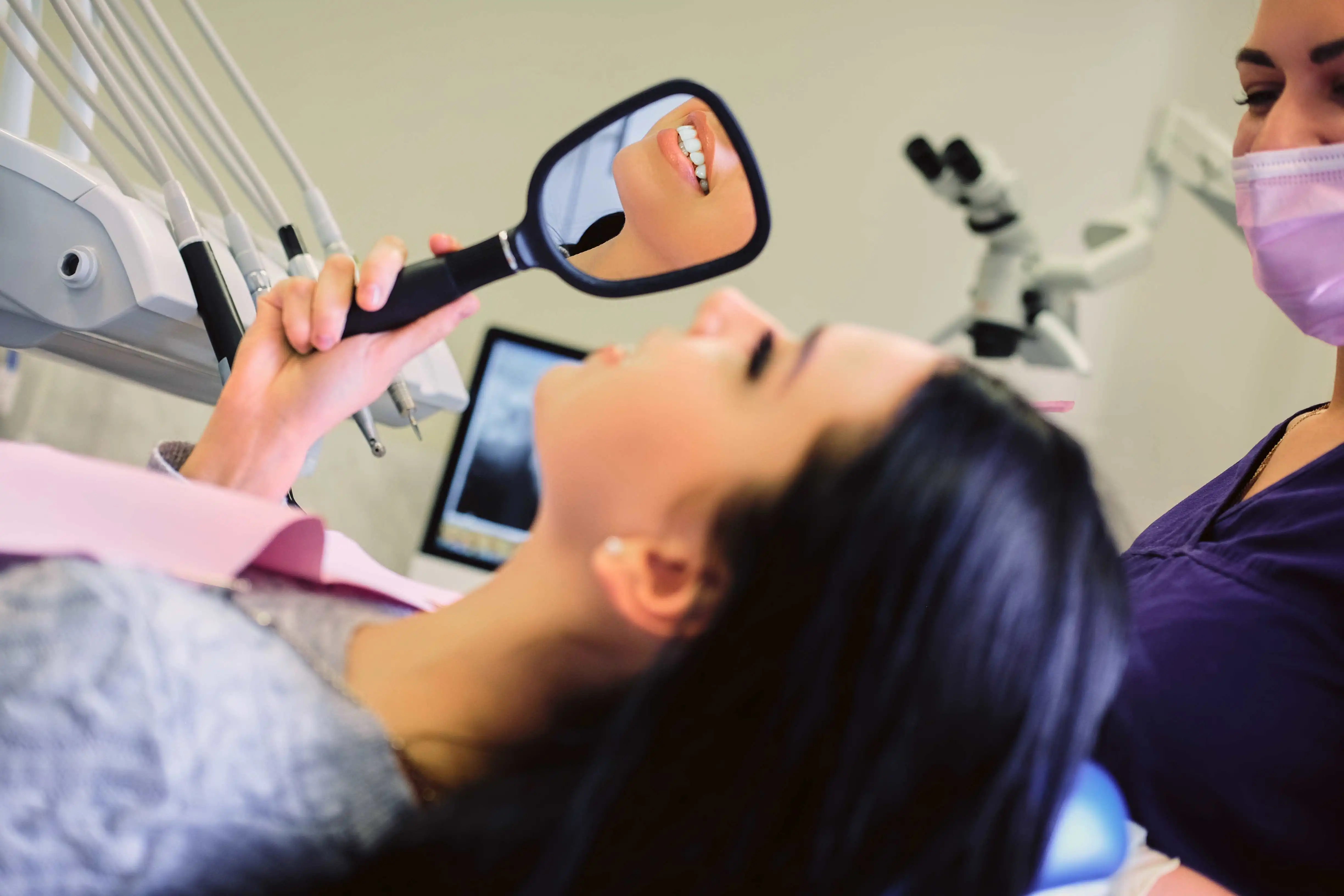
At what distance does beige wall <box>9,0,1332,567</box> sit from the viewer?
5.80 feet

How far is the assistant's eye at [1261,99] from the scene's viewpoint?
0.88m

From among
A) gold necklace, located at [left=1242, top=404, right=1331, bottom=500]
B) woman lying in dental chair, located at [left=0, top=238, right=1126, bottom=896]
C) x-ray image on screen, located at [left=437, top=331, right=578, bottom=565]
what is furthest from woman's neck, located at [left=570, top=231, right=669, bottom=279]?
x-ray image on screen, located at [left=437, top=331, right=578, bottom=565]

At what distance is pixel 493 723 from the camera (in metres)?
0.56

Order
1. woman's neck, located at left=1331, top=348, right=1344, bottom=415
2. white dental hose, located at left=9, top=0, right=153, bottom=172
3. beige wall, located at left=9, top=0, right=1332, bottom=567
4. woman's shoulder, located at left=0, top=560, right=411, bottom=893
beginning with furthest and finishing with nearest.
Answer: beige wall, located at left=9, top=0, right=1332, bottom=567 → woman's neck, located at left=1331, top=348, right=1344, bottom=415 → white dental hose, located at left=9, top=0, right=153, bottom=172 → woman's shoulder, located at left=0, top=560, right=411, bottom=893

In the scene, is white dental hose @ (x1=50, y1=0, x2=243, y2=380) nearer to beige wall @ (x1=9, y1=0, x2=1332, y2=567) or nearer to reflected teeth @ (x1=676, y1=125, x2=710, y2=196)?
reflected teeth @ (x1=676, y1=125, x2=710, y2=196)

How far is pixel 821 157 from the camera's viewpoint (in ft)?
6.24

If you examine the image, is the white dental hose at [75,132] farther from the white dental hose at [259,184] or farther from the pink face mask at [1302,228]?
the pink face mask at [1302,228]

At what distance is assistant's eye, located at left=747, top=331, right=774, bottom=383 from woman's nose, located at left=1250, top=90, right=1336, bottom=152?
55cm

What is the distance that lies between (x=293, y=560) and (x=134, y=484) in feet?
0.37

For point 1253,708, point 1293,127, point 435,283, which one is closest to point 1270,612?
point 1253,708

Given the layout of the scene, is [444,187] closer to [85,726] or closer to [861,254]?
[861,254]

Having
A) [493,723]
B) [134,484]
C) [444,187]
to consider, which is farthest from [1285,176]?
[444,187]

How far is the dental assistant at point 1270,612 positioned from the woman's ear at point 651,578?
16.5 inches

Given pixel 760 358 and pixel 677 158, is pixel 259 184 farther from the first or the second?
pixel 760 358
